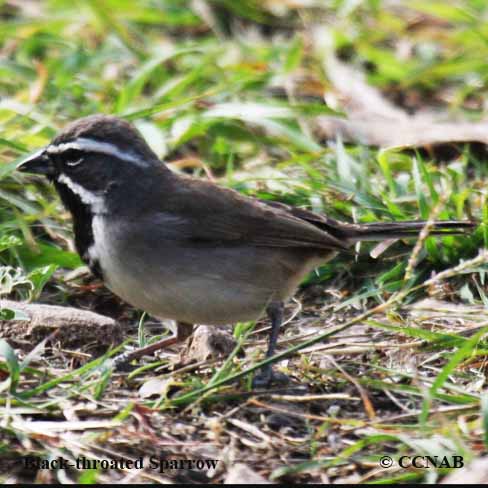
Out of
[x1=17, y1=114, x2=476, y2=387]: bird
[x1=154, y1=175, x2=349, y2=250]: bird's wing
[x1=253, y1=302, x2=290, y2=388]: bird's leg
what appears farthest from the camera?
[x1=154, y1=175, x2=349, y2=250]: bird's wing

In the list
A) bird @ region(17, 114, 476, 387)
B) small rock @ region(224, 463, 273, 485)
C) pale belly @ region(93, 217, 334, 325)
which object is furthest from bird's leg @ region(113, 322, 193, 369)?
small rock @ region(224, 463, 273, 485)

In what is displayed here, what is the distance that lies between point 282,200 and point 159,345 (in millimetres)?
1787

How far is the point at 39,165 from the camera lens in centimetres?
641

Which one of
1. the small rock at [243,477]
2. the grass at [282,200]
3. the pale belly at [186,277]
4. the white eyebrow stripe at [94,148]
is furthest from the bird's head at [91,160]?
the small rock at [243,477]

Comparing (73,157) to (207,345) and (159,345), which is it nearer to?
(159,345)

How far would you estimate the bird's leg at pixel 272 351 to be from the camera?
5.79 m

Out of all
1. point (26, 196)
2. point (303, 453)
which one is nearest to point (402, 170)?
point (26, 196)

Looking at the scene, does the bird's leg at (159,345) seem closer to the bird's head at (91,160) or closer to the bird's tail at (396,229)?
the bird's head at (91,160)

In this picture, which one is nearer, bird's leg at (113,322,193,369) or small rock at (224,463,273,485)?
small rock at (224,463,273,485)

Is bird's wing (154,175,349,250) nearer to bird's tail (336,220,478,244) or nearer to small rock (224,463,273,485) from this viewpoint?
Result: bird's tail (336,220,478,244)

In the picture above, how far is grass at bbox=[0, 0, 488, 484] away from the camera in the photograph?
203 inches

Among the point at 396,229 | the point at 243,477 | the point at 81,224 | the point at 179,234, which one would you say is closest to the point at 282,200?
the point at 396,229

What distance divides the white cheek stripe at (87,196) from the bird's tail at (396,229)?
1415mm

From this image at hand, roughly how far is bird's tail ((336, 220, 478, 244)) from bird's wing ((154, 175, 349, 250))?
11 centimetres
